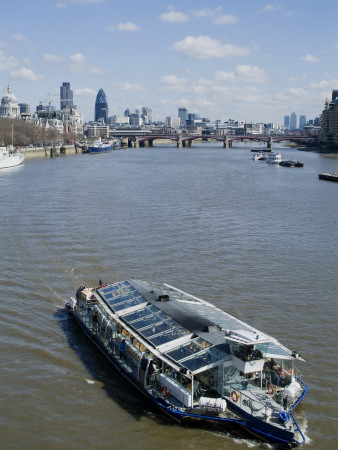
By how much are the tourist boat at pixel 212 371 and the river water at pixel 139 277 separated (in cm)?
40

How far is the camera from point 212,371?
1047 cm

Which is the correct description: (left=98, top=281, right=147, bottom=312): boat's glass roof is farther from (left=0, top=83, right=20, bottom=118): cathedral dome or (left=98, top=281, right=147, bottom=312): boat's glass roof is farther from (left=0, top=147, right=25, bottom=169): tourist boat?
(left=0, top=83, right=20, bottom=118): cathedral dome

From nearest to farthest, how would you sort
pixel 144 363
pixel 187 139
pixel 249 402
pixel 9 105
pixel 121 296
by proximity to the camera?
pixel 249 402 < pixel 144 363 < pixel 121 296 < pixel 187 139 < pixel 9 105

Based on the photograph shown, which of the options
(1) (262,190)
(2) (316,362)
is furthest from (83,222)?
(1) (262,190)

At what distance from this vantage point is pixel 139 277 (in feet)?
61.7

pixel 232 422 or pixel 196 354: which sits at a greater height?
pixel 196 354

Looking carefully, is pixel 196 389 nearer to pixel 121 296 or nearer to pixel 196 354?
pixel 196 354

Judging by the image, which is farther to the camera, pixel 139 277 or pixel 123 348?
pixel 139 277

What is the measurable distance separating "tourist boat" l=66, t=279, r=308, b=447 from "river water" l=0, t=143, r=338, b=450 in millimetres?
398

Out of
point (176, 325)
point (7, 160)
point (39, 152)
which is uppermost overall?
point (39, 152)

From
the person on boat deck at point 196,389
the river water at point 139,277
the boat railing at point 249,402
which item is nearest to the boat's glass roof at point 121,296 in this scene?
the river water at point 139,277

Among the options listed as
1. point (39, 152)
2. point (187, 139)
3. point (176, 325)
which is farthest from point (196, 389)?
point (187, 139)

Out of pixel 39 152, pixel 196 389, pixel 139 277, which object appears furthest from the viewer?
pixel 39 152

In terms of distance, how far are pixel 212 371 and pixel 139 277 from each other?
8.59m
